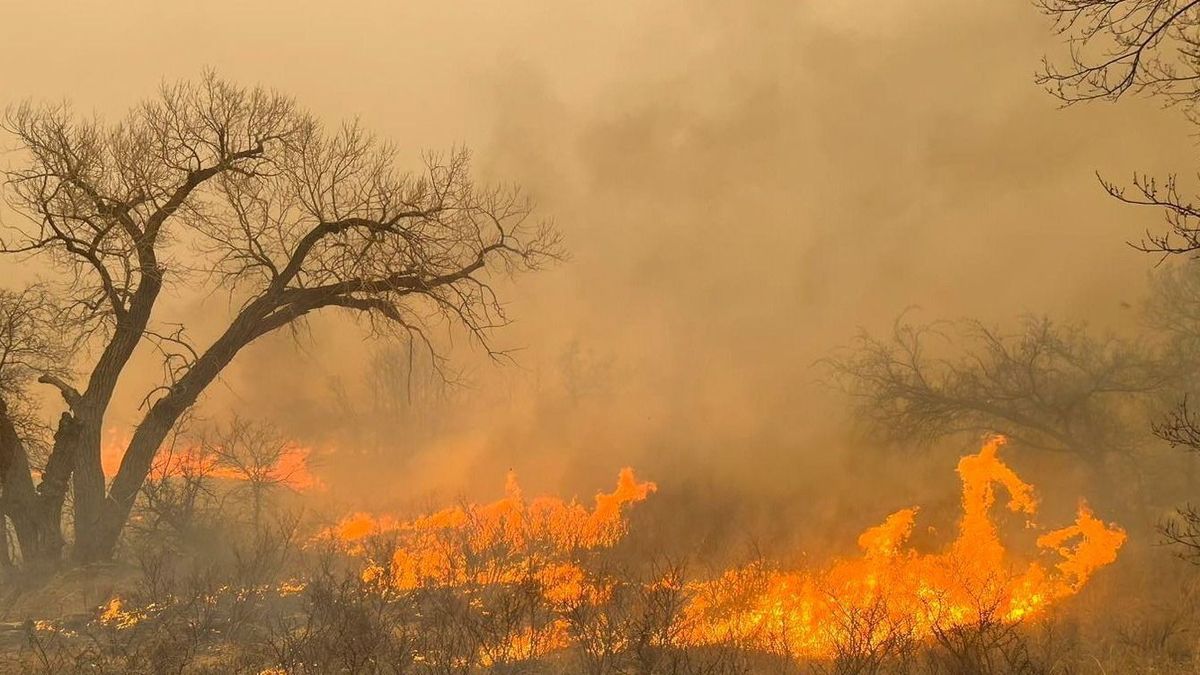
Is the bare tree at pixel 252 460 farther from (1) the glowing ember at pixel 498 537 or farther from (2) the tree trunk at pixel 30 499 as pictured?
(2) the tree trunk at pixel 30 499

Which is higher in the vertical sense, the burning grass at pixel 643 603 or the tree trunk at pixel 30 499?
the tree trunk at pixel 30 499

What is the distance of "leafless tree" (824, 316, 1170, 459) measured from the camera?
1648 cm

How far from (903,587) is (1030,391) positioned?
22.5 ft

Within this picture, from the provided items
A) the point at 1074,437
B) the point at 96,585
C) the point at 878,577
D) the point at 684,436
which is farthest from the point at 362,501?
the point at 1074,437

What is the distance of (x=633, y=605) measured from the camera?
11.2 meters

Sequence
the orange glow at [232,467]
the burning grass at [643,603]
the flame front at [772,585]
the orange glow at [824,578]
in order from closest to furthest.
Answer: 1. the burning grass at [643,603]
2. the flame front at [772,585]
3. the orange glow at [824,578]
4. the orange glow at [232,467]

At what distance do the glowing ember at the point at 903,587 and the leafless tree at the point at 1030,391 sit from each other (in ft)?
4.75

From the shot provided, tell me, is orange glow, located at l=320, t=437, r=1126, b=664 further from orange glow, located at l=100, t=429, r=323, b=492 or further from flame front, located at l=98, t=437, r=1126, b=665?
orange glow, located at l=100, t=429, r=323, b=492

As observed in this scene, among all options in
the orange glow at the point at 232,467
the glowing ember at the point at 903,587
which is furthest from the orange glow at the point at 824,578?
the orange glow at the point at 232,467

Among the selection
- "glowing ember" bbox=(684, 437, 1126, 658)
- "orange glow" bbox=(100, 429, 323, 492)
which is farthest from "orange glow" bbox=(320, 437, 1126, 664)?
"orange glow" bbox=(100, 429, 323, 492)

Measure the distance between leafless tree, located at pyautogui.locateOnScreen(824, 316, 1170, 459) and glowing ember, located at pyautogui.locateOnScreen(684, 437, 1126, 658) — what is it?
4.75ft

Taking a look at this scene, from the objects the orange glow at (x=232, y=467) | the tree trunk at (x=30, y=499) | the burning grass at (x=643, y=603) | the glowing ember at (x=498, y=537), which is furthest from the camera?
the orange glow at (x=232, y=467)

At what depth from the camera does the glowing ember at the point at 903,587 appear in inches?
410

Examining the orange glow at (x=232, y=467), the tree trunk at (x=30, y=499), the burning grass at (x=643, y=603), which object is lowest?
the burning grass at (x=643, y=603)
